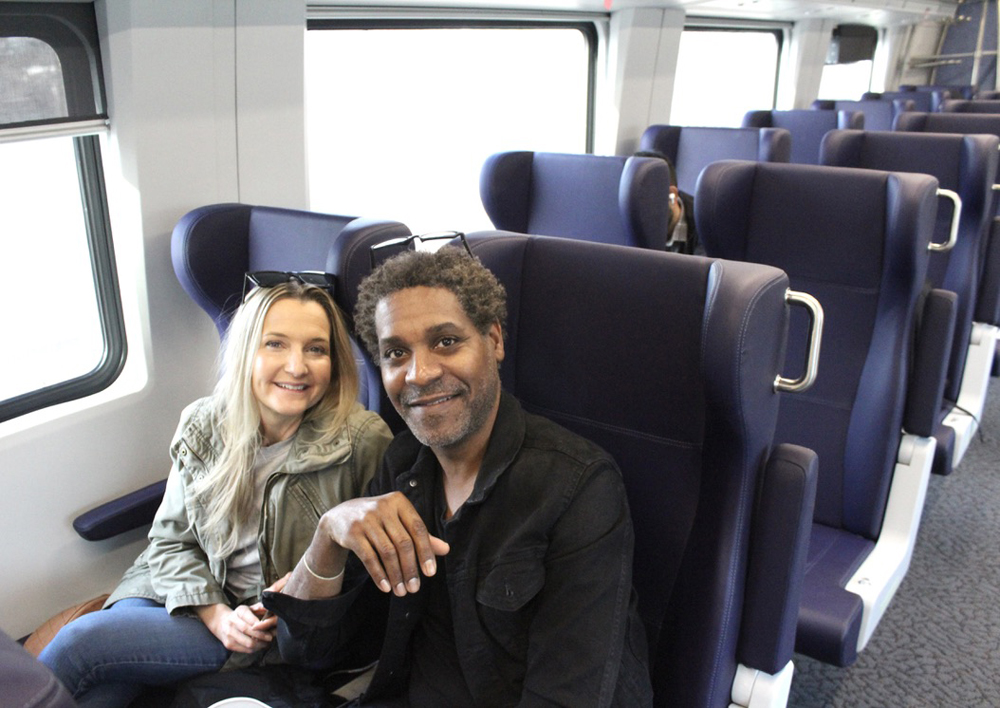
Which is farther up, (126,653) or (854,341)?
Answer: (854,341)

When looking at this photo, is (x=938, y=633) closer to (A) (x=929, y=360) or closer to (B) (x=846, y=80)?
(A) (x=929, y=360)

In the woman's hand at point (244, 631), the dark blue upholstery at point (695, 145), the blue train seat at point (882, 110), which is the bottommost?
the woman's hand at point (244, 631)

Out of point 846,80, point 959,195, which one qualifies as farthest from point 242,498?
point 846,80

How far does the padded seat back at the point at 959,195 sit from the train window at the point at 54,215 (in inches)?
99.7

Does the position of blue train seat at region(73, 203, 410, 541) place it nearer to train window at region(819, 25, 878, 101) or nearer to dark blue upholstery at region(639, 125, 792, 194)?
dark blue upholstery at region(639, 125, 792, 194)

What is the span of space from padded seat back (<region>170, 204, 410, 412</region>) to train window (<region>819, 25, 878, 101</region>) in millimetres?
7039

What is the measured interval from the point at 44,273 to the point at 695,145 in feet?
10.00

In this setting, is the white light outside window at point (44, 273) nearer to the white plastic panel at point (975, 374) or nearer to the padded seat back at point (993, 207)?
the white plastic panel at point (975, 374)

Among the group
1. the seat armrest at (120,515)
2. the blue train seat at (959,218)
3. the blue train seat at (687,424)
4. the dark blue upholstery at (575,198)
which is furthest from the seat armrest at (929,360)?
the seat armrest at (120,515)

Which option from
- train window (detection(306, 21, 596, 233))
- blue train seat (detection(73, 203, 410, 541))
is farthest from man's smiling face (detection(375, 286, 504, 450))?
train window (detection(306, 21, 596, 233))

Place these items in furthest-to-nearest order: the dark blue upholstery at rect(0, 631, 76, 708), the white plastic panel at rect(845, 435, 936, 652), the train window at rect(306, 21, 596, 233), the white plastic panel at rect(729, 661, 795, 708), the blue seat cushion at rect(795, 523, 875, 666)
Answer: the train window at rect(306, 21, 596, 233) < the white plastic panel at rect(845, 435, 936, 652) < the blue seat cushion at rect(795, 523, 875, 666) < the white plastic panel at rect(729, 661, 795, 708) < the dark blue upholstery at rect(0, 631, 76, 708)

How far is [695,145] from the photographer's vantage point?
4262mm

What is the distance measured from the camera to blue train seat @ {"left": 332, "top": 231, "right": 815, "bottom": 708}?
1.33 meters

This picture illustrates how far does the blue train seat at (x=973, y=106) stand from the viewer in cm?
597
